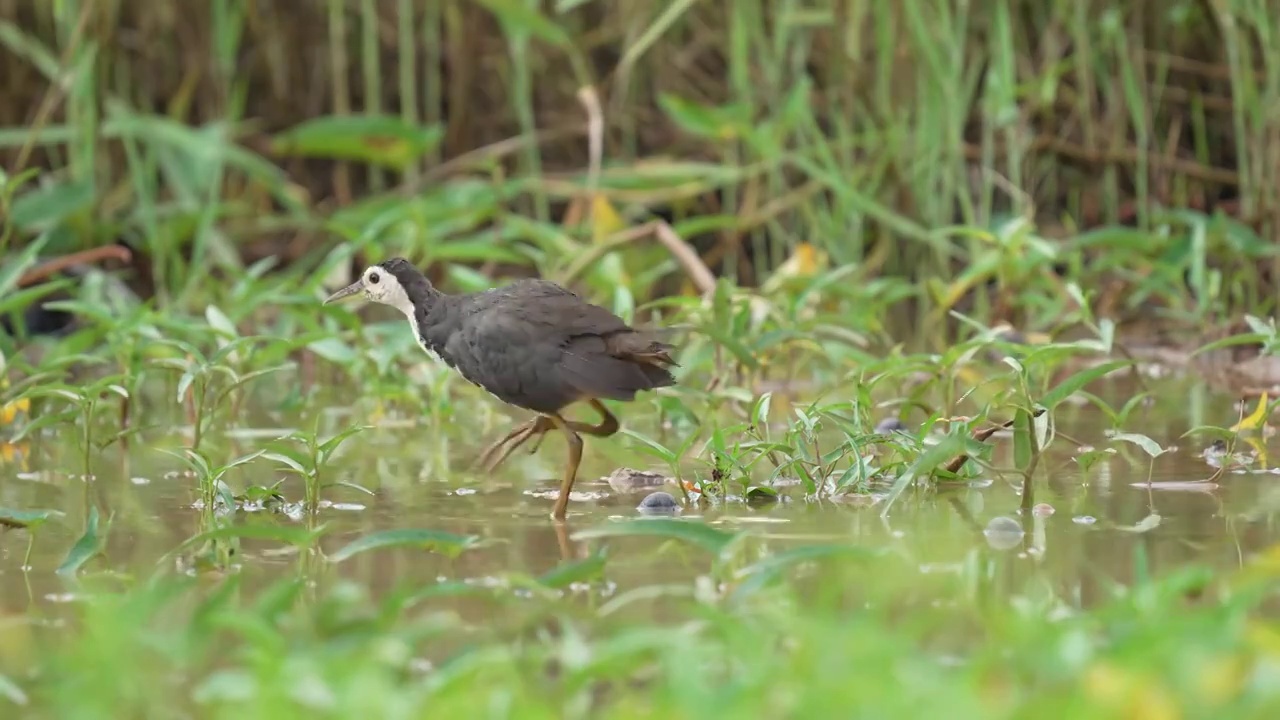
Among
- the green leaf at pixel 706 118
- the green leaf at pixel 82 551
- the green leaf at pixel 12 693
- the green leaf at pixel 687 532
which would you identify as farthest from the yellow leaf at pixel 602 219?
the green leaf at pixel 12 693

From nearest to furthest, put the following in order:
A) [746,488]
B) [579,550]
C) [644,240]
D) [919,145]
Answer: [579,550] → [746,488] → [919,145] → [644,240]

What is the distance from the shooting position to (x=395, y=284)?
4.60 m

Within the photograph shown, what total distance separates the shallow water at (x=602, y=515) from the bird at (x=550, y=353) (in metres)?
A: 0.20

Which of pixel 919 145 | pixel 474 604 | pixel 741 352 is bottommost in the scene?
pixel 474 604

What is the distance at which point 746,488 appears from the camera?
3932 mm

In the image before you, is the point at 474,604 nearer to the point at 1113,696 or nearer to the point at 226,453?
the point at 1113,696

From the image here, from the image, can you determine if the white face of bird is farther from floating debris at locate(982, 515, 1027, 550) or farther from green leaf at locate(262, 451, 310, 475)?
floating debris at locate(982, 515, 1027, 550)

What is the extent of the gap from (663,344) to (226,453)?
114 cm

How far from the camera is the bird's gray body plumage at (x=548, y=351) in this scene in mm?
3975

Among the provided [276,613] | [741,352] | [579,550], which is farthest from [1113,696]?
[741,352]

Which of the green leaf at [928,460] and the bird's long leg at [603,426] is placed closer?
the green leaf at [928,460]

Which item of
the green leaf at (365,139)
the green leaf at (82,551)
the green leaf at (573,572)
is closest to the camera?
the green leaf at (573,572)

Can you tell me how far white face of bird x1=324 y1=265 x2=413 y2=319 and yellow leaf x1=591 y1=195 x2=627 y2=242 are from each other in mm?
2004

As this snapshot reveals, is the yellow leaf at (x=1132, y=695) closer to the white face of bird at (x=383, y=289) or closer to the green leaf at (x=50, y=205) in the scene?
the white face of bird at (x=383, y=289)
